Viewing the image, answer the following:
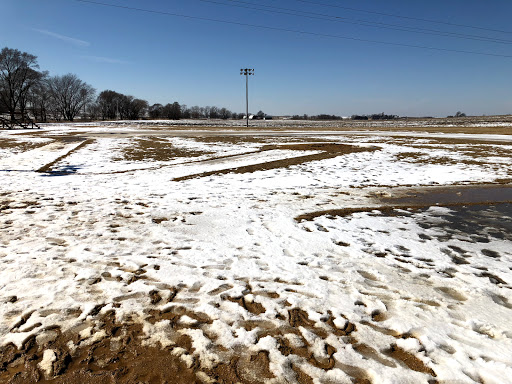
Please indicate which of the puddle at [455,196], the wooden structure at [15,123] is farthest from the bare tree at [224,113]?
the puddle at [455,196]

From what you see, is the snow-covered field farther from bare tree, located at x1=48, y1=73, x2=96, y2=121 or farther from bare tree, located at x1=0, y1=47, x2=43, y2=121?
bare tree, located at x1=48, y1=73, x2=96, y2=121

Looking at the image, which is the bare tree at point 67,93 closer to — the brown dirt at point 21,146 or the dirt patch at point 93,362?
the brown dirt at point 21,146

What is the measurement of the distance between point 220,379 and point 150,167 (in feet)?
40.3

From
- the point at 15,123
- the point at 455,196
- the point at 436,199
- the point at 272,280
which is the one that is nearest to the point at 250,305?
the point at 272,280

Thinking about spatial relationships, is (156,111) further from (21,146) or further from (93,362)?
(93,362)

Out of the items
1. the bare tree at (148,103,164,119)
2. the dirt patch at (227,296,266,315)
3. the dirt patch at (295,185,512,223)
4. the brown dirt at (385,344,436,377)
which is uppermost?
the bare tree at (148,103,164,119)

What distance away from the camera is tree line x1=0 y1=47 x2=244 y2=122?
68.5 meters

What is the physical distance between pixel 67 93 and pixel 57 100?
436cm

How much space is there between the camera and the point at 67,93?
10331cm

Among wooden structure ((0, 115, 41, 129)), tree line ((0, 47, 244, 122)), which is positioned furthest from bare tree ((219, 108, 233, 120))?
wooden structure ((0, 115, 41, 129))

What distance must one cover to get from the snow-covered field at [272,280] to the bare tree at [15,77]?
77.4 metres

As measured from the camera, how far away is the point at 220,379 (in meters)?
2.47

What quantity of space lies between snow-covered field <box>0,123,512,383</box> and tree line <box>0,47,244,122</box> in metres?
49.6

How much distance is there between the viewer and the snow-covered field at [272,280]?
8.95 feet
